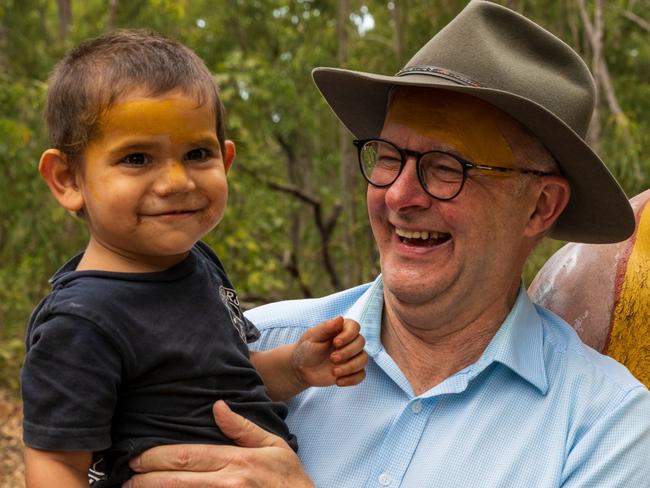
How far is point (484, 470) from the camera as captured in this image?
2334mm

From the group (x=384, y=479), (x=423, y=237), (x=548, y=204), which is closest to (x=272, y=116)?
(x=548, y=204)

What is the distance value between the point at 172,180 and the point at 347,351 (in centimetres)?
66

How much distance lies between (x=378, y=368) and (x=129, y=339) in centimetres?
82

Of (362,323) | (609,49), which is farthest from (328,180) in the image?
(362,323)

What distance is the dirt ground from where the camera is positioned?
7891mm

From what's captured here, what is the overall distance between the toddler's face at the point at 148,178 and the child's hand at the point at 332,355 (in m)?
0.47

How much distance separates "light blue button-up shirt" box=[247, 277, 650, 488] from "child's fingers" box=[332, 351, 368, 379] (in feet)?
0.51

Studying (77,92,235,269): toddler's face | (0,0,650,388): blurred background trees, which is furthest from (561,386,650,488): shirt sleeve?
(0,0,650,388): blurred background trees

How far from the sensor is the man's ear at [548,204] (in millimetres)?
2639

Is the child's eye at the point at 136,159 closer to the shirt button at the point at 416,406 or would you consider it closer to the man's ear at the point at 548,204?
the shirt button at the point at 416,406

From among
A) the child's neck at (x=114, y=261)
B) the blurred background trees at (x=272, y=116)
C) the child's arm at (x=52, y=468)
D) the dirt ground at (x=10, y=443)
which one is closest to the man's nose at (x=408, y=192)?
the child's neck at (x=114, y=261)

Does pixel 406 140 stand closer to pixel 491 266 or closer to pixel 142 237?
pixel 491 266

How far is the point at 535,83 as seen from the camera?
2527 millimetres

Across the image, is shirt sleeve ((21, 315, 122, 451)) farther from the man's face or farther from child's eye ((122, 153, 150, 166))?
the man's face
